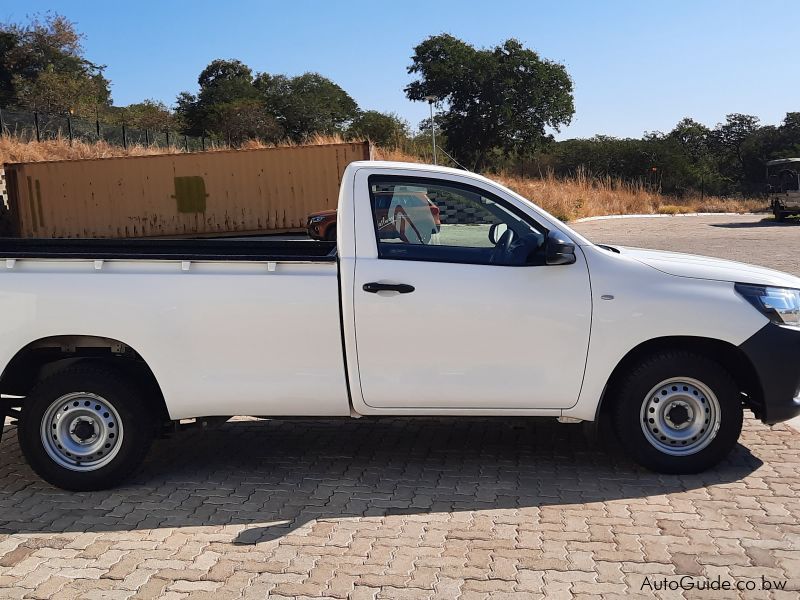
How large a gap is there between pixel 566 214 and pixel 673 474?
3213cm

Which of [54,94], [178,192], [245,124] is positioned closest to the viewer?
[178,192]

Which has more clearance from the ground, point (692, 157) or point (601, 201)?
point (692, 157)

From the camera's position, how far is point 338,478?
5.54 m

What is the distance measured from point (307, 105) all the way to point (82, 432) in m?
58.2

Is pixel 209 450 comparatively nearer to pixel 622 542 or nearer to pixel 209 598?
pixel 209 598

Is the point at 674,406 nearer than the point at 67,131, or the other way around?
the point at 674,406

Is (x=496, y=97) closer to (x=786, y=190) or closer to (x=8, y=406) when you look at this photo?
(x=786, y=190)

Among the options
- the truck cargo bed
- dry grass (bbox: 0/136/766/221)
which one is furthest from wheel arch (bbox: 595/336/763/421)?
dry grass (bbox: 0/136/766/221)

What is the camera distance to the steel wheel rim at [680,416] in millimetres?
5316

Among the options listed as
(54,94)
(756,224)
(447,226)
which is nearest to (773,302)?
(447,226)

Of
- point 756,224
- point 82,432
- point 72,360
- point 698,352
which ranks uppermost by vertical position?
point 72,360

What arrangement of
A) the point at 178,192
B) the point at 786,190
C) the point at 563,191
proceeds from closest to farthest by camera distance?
the point at 178,192
the point at 786,190
the point at 563,191

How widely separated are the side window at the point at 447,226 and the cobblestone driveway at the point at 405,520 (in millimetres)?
1396

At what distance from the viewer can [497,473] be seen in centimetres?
559
